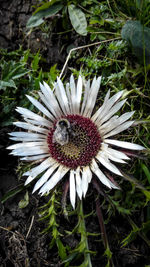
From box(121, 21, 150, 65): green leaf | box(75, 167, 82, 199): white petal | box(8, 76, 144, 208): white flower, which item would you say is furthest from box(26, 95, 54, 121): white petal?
box(121, 21, 150, 65): green leaf

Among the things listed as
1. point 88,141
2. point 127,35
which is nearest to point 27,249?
point 88,141

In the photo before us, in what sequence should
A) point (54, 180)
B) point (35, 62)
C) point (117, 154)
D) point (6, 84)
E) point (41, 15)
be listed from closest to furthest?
point (117, 154) < point (54, 180) < point (6, 84) < point (35, 62) < point (41, 15)

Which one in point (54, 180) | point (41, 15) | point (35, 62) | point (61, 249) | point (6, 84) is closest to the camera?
point (54, 180)

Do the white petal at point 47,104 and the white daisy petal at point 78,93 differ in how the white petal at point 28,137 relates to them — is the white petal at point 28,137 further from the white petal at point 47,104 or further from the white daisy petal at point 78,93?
the white daisy petal at point 78,93

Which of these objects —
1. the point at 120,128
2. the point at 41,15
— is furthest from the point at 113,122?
the point at 41,15

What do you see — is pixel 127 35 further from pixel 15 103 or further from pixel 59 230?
pixel 59 230

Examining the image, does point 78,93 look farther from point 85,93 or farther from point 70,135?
point 70,135
